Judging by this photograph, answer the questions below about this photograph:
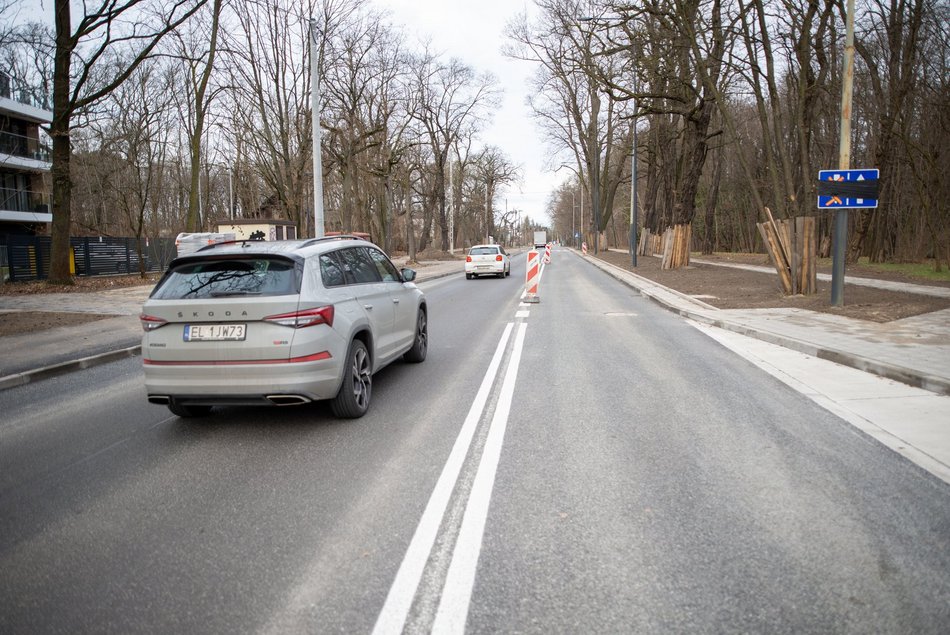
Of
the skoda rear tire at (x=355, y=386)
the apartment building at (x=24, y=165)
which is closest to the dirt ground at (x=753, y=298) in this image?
the skoda rear tire at (x=355, y=386)

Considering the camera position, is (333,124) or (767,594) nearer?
(767,594)

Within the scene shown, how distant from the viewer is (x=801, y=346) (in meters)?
8.80

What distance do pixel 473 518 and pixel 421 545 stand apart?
1.36ft

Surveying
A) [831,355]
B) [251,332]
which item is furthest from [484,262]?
[251,332]

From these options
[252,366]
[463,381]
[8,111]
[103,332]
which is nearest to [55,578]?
[252,366]

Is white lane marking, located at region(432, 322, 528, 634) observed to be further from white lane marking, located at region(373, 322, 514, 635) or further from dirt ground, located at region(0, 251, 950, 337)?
dirt ground, located at region(0, 251, 950, 337)

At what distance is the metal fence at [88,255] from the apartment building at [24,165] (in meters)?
6.62

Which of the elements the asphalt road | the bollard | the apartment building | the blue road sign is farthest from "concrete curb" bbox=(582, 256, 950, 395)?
the apartment building

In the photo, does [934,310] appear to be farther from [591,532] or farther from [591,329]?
[591,532]

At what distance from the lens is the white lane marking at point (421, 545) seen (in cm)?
260

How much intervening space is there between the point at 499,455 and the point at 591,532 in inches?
51.3

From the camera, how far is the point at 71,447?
4977 millimetres

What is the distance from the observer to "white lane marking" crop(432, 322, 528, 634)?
2.60 meters

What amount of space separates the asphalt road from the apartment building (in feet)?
112
